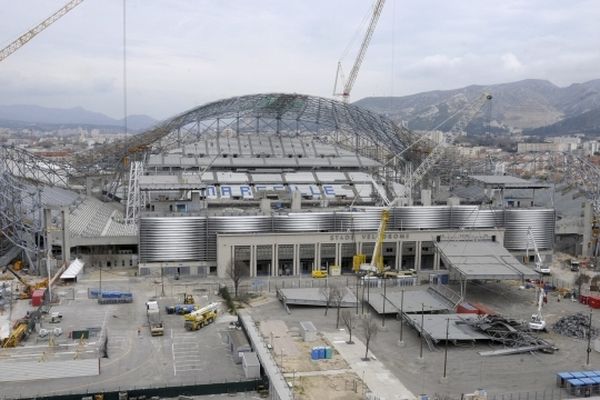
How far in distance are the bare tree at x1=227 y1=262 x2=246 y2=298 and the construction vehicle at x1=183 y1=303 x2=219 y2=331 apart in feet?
24.4

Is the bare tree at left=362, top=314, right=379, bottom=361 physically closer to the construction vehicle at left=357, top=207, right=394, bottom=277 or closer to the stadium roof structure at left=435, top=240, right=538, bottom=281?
the stadium roof structure at left=435, top=240, right=538, bottom=281

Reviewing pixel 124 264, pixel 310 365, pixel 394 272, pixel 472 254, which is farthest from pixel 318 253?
pixel 310 365

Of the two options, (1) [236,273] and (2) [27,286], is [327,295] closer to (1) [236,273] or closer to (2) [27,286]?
(1) [236,273]

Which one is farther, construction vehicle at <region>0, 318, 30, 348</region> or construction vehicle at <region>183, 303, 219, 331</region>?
construction vehicle at <region>183, 303, 219, 331</region>

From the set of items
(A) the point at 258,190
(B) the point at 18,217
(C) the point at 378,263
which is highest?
(A) the point at 258,190

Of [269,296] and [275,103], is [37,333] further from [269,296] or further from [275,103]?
[275,103]

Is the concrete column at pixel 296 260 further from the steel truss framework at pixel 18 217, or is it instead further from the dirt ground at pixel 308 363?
the steel truss framework at pixel 18 217

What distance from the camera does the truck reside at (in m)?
45.2

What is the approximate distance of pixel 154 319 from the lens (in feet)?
156

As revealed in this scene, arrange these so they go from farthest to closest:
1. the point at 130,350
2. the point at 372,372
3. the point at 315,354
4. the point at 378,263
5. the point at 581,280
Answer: the point at 378,263
the point at 581,280
the point at 130,350
the point at 315,354
the point at 372,372

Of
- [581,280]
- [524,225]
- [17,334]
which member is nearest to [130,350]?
[17,334]

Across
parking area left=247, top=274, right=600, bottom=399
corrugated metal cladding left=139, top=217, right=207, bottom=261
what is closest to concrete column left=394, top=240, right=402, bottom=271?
parking area left=247, top=274, right=600, bottom=399

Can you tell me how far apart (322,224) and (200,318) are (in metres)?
25.1

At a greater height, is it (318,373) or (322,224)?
(322,224)
